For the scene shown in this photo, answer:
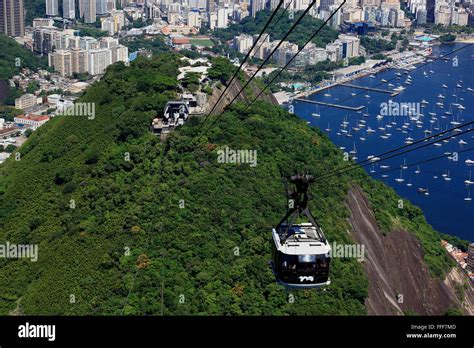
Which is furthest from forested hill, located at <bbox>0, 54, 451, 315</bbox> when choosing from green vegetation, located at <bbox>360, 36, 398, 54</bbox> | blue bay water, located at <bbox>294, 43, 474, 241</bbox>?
green vegetation, located at <bbox>360, 36, 398, 54</bbox>

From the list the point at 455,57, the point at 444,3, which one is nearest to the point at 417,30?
the point at 444,3

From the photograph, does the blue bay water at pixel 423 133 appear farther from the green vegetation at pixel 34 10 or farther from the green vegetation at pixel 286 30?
the green vegetation at pixel 34 10

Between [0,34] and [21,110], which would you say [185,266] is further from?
[0,34]

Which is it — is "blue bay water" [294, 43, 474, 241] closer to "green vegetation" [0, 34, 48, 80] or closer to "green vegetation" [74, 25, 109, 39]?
"green vegetation" [0, 34, 48, 80]

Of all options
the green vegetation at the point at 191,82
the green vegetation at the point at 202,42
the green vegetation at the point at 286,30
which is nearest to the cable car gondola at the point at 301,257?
the green vegetation at the point at 191,82

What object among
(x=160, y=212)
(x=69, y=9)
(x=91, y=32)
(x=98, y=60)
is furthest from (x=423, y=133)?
(x=69, y=9)
